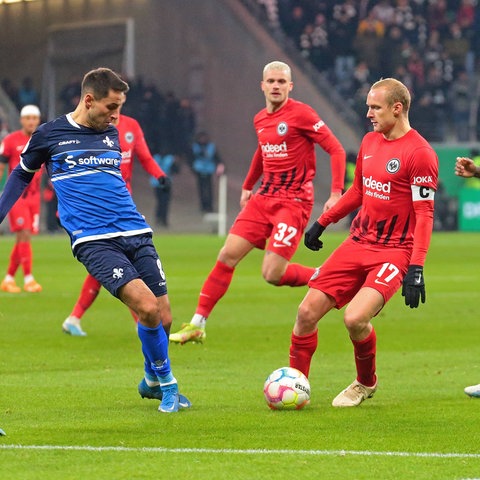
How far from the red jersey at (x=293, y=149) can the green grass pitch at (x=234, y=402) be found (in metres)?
1.45

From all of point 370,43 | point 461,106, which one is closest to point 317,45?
point 370,43

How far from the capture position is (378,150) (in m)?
8.45

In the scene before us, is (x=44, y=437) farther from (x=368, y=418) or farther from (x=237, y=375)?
(x=237, y=375)

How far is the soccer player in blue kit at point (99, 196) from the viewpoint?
314 inches

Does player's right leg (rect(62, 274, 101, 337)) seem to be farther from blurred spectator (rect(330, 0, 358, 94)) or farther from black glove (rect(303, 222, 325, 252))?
blurred spectator (rect(330, 0, 358, 94))

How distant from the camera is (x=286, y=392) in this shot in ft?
26.6

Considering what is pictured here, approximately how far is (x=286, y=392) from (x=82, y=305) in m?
5.16

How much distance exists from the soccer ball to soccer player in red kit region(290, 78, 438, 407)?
29cm

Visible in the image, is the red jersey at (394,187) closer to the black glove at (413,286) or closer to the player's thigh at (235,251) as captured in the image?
the black glove at (413,286)

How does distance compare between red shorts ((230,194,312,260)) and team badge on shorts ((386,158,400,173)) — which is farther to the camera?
red shorts ((230,194,312,260))

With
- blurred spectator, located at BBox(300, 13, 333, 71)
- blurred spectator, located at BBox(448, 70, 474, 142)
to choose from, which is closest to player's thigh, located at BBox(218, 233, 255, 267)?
blurred spectator, located at BBox(448, 70, 474, 142)

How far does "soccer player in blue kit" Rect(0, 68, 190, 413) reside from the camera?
7965 millimetres

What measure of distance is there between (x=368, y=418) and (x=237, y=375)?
93.1 inches

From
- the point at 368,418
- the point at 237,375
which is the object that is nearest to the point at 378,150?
the point at 368,418
